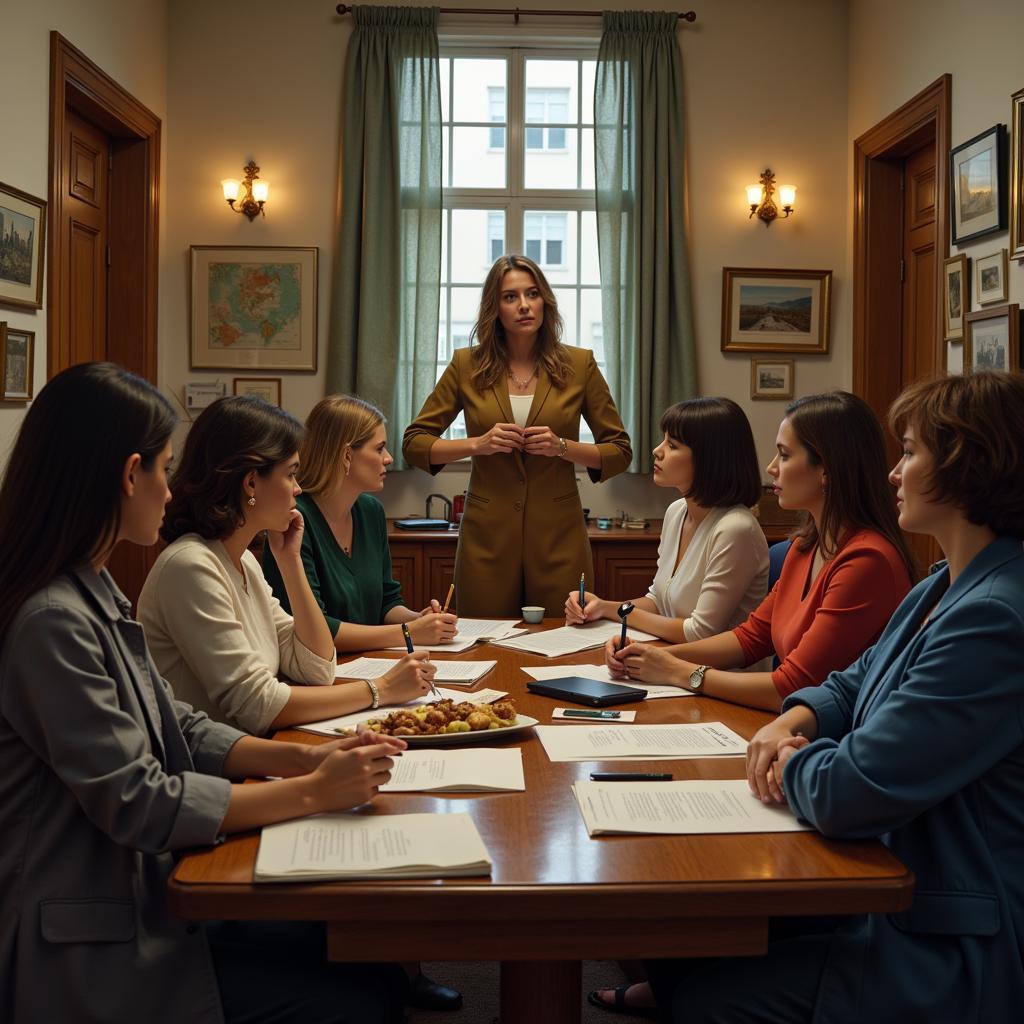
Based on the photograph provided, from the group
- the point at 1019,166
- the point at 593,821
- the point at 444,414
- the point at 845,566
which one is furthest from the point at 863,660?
the point at 1019,166

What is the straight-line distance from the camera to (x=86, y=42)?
442cm

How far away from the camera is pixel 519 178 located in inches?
222

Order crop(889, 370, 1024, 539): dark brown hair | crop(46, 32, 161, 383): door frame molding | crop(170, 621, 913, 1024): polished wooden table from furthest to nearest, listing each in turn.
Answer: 1. crop(46, 32, 161, 383): door frame molding
2. crop(889, 370, 1024, 539): dark brown hair
3. crop(170, 621, 913, 1024): polished wooden table

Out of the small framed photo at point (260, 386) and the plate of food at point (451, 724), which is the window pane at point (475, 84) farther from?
the plate of food at point (451, 724)

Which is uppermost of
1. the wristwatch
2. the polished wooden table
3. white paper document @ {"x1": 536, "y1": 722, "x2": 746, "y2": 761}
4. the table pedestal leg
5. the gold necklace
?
the gold necklace

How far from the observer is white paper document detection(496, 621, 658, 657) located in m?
2.58

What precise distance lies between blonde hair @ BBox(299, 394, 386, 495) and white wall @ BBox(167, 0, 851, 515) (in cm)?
273

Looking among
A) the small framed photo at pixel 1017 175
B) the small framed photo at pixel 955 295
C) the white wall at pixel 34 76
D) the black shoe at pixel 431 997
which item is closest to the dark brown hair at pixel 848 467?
the black shoe at pixel 431 997

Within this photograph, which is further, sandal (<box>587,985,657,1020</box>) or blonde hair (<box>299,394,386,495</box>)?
blonde hair (<box>299,394,386,495</box>)

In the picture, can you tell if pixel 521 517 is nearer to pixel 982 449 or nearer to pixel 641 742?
pixel 641 742

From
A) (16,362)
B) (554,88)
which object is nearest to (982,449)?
(16,362)

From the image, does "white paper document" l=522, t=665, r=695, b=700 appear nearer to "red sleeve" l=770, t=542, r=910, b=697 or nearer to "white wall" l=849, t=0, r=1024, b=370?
"red sleeve" l=770, t=542, r=910, b=697

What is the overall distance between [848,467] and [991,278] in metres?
2.25

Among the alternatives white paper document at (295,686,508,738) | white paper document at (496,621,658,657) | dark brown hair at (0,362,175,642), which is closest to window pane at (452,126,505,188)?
white paper document at (496,621,658,657)
